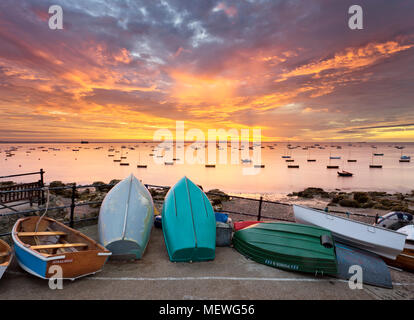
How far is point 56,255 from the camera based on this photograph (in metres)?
3.57

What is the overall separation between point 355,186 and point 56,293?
138 ft

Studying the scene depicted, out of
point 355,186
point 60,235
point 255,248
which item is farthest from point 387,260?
point 355,186

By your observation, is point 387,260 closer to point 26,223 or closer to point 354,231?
point 354,231

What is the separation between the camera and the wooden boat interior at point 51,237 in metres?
4.47

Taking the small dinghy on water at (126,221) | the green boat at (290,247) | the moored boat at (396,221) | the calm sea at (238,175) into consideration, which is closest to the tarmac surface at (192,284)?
the green boat at (290,247)

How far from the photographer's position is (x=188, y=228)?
16.2 ft

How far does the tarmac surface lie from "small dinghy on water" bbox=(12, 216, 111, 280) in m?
0.24

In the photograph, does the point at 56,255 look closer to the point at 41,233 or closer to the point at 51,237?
the point at 41,233

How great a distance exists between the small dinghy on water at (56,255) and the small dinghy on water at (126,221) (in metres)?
0.41

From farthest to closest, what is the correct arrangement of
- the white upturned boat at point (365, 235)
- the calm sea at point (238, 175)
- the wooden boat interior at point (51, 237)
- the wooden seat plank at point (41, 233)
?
the calm sea at point (238, 175) → the white upturned boat at point (365, 235) → the wooden boat interior at point (51, 237) → the wooden seat plank at point (41, 233)

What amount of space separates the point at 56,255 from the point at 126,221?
5.04ft

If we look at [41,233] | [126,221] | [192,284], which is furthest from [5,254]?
[192,284]

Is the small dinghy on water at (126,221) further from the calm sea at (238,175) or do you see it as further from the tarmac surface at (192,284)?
the calm sea at (238,175)

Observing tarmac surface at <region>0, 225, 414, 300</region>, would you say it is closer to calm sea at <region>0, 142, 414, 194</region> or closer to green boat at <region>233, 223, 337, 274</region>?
green boat at <region>233, 223, 337, 274</region>
